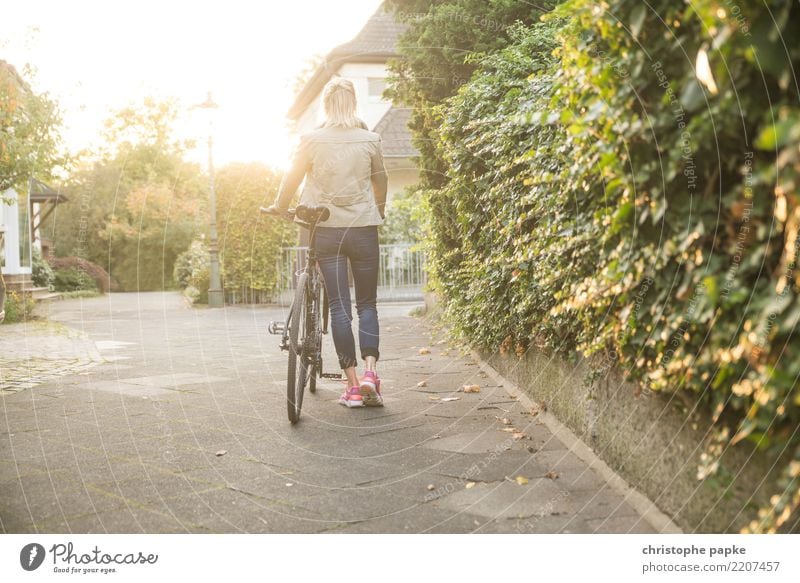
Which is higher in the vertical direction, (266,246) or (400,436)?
(266,246)

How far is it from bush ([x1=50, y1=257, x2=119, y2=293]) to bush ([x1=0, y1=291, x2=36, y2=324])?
5.08m

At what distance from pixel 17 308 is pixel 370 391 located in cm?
865

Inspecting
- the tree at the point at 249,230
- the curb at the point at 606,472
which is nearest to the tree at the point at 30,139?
the tree at the point at 249,230

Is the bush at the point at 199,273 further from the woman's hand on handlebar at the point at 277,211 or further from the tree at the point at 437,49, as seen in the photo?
the woman's hand on handlebar at the point at 277,211

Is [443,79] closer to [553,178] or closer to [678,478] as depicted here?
[553,178]

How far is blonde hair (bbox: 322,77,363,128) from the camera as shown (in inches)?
170

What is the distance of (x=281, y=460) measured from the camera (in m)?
3.31

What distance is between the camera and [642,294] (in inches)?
87.0

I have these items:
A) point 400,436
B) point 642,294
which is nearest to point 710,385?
point 642,294

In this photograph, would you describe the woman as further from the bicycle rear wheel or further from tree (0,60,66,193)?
tree (0,60,66,193)

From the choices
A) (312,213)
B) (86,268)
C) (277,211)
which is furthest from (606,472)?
(86,268)

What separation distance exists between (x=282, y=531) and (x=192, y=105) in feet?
42.4

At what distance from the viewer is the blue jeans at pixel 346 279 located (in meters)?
4.38

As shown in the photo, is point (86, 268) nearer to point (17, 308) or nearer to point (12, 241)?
point (12, 241)
